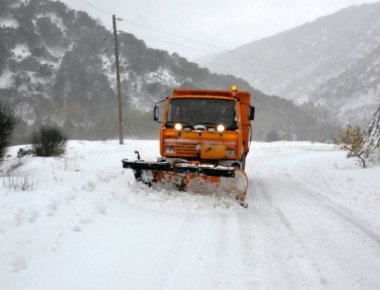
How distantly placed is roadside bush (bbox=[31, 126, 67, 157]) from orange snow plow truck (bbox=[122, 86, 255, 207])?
8.96m

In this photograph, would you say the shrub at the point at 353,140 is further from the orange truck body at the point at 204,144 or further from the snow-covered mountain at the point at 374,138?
the orange truck body at the point at 204,144

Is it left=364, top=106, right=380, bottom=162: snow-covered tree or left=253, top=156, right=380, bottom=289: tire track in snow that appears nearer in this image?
left=253, top=156, right=380, bottom=289: tire track in snow

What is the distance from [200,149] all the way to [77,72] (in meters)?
88.1

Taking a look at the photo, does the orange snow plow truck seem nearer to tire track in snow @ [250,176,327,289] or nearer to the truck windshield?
the truck windshield

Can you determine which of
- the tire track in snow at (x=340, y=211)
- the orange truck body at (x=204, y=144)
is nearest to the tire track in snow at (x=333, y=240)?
the tire track in snow at (x=340, y=211)

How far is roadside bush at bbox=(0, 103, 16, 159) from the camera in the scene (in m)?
12.8

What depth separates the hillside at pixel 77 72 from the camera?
7588 cm

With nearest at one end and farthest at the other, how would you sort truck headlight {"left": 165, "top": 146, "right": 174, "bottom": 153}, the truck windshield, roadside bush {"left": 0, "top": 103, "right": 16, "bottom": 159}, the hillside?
truck headlight {"left": 165, "top": 146, "right": 174, "bottom": 153}, the truck windshield, roadside bush {"left": 0, "top": 103, "right": 16, "bottom": 159}, the hillside

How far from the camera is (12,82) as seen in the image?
79750 mm

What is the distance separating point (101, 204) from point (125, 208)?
0.48 metres

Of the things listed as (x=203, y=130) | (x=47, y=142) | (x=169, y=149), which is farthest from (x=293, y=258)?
(x=47, y=142)

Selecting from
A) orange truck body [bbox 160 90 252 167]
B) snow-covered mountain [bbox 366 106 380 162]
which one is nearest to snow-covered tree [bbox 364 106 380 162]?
snow-covered mountain [bbox 366 106 380 162]

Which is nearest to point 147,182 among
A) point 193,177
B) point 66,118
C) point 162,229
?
point 193,177

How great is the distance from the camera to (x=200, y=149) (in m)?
8.51
